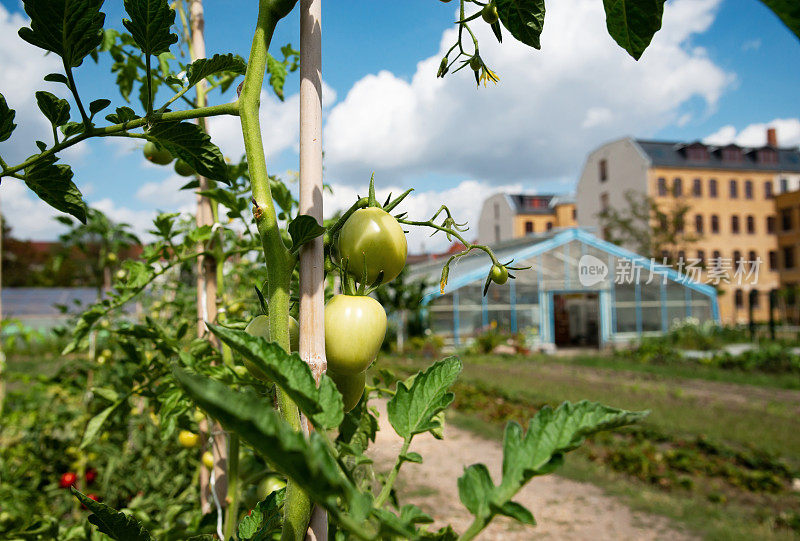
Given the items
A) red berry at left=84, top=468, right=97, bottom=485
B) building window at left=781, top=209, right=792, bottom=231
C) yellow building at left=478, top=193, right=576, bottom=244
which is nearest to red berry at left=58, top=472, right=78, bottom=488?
red berry at left=84, top=468, right=97, bottom=485

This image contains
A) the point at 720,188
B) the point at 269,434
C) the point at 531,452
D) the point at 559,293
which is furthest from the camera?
the point at 720,188

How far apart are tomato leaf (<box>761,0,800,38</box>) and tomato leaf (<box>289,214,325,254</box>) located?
342 millimetres

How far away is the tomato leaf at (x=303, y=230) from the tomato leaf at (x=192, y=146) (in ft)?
0.38

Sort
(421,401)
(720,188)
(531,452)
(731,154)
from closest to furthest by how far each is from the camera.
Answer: (531,452), (421,401), (720,188), (731,154)

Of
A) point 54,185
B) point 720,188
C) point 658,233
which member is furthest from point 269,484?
point 720,188

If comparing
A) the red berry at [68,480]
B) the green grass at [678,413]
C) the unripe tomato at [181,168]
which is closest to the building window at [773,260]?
the green grass at [678,413]

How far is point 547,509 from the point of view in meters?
3.97

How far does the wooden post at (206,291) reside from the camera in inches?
43.1

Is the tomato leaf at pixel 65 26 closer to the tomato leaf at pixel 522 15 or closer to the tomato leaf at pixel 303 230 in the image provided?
the tomato leaf at pixel 303 230

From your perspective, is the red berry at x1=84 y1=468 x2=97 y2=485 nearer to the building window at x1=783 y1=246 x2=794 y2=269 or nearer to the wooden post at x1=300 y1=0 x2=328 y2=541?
the wooden post at x1=300 y1=0 x2=328 y2=541

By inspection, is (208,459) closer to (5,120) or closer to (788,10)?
(5,120)

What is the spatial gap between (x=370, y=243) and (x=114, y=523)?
A: 1.10ft

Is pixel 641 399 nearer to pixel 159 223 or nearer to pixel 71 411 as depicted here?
pixel 71 411

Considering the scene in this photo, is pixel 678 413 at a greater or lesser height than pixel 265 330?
lesser
